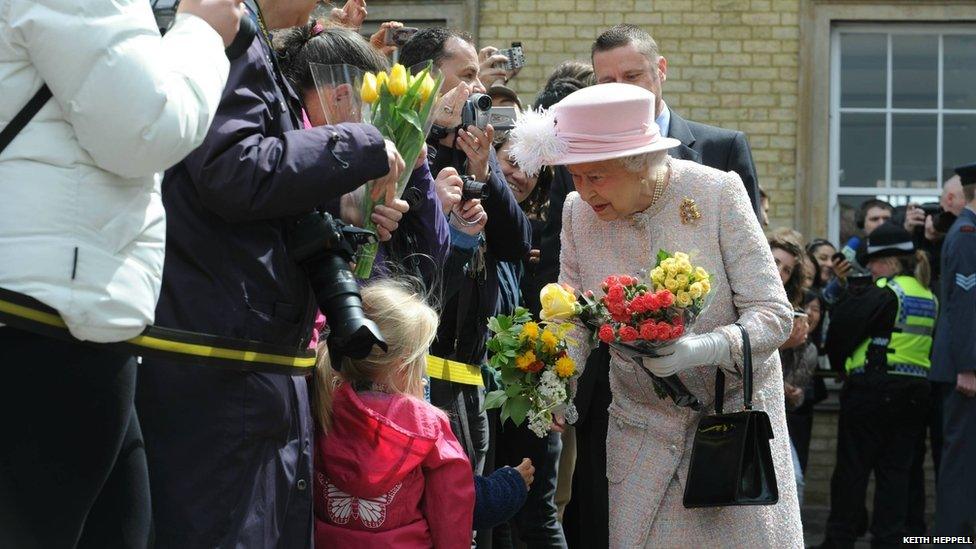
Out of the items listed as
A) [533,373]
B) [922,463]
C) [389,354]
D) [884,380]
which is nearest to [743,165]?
[533,373]

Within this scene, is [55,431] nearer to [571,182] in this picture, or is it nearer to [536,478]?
[571,182]

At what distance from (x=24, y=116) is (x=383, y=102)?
1099mm

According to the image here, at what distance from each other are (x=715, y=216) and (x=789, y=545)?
95cm

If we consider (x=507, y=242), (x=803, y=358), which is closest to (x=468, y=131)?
(x=507, y=242)

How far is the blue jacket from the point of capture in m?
8.09

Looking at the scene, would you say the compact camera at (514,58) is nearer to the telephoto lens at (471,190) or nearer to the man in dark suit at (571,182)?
the man in dark suit at (571,182)

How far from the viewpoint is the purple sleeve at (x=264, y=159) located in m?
2.78

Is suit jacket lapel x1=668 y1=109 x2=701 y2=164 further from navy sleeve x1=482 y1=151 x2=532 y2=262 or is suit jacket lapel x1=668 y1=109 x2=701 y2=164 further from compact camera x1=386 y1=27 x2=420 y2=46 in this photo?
compact camera x1=386 y1=27 x2=420 y2=46

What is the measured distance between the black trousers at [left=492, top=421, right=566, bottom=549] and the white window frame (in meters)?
5.41

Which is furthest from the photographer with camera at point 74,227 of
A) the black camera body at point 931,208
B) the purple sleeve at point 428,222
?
the black camera body at point 931,208

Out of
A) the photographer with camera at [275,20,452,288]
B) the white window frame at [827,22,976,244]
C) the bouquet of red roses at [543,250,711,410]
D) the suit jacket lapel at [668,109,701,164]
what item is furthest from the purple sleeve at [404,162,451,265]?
the white window frame at [827,22,976,244]

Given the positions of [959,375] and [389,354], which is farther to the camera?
[959,375]

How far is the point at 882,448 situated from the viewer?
8805 millimetres

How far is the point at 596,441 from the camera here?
4387 millimetres
